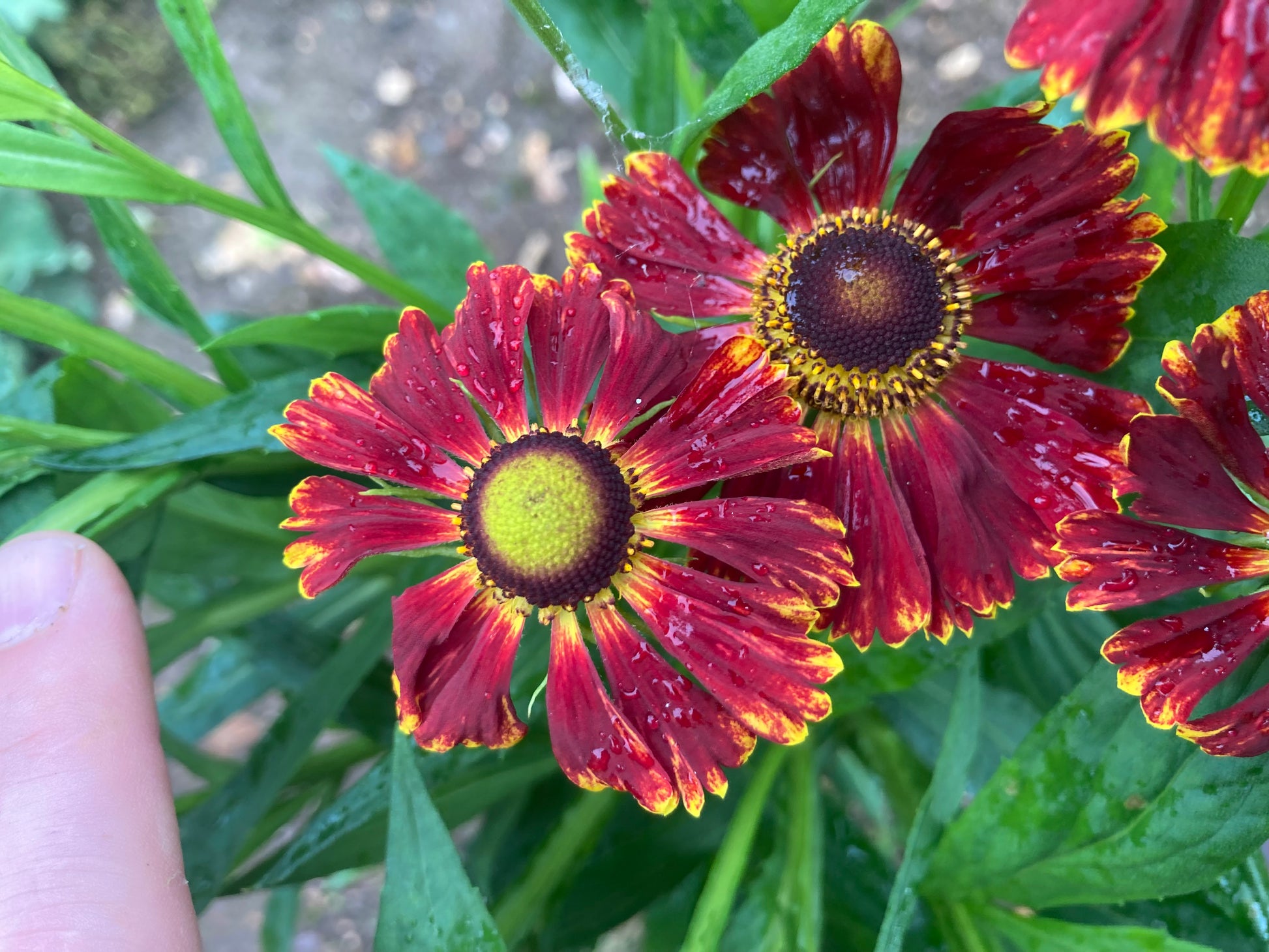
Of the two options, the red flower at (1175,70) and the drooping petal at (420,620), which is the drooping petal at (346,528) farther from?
the red flower at (1175,70)

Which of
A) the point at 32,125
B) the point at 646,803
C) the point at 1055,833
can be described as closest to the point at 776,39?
the point at 646,803

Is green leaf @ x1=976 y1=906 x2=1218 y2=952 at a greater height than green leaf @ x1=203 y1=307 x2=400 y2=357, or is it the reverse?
green leaf @ x1=203 y1=307 x2=400 y2=357

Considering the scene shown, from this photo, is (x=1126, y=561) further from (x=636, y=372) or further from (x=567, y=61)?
(x=567, y=61)

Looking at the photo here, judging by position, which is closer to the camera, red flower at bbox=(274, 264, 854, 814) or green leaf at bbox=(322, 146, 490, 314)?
red flower at bbox=(274, 264, 854, 814)

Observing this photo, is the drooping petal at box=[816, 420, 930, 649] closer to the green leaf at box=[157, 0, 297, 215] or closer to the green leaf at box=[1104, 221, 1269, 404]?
the green leaf at box=[1104, 221, 1269, 404]

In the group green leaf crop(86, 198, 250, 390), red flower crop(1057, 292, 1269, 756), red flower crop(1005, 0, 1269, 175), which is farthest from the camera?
green leaf crop(86, 198, 250, 390)

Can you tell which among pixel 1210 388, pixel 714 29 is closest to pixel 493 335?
pixel 714 29

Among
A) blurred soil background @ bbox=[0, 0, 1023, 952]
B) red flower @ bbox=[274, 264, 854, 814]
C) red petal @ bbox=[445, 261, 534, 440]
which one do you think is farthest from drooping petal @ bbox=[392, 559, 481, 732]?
blurred soil background @ bbox=[0, 0, 1023, 952]
